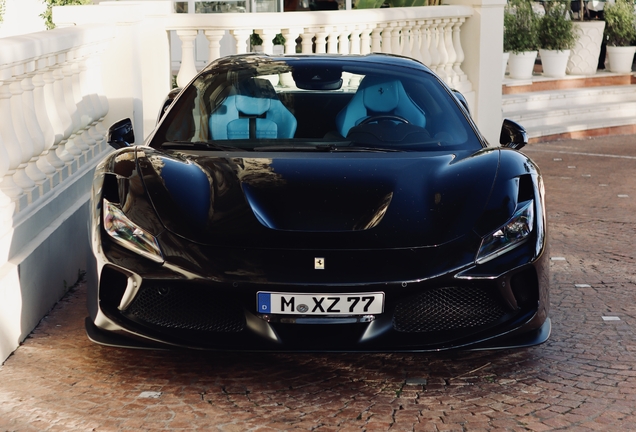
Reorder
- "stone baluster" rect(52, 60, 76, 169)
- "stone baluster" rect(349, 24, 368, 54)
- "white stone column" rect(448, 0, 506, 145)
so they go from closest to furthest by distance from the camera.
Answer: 1. "stone baluster" rect(52, 60, 76, 169)
2. "stone baluster" rect(349, 24, 368, 54)
3. "white stone column" rect(448, 0, 506, 145)

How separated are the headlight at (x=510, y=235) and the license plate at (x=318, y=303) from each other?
476mm

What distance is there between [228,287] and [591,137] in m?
11.0

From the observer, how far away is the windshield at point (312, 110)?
4.94 metres

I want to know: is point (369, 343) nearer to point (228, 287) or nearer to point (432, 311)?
point (432, 311)


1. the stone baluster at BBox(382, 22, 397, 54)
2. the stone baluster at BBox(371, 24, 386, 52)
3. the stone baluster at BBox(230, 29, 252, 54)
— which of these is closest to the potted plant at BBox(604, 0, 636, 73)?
the stone baluster at BBox(382, 22, 397, 54)

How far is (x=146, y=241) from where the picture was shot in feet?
13.0

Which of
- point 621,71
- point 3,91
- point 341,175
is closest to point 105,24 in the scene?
point 3,91

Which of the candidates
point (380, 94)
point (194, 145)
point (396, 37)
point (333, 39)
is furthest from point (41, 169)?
point (396, 37)

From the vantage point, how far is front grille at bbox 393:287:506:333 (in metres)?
3.88

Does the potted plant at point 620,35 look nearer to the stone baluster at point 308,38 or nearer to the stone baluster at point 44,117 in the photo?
the stone baluster at point 308,38

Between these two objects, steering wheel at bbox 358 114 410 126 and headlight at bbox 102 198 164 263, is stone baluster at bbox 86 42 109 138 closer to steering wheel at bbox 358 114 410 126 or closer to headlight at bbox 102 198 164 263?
steering wheel at bbox 358 114 410 126

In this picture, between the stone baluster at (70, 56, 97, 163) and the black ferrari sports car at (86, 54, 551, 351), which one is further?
the stone baluster at (70, 56, 97, 163)

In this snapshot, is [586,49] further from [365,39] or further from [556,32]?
[365,39]

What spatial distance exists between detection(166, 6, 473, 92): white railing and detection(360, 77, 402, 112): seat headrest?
119 inches
